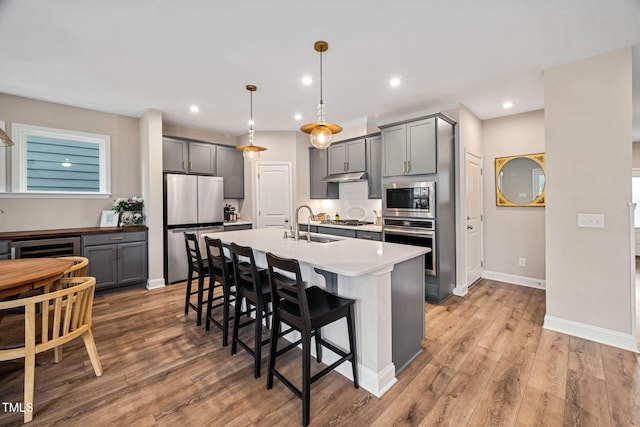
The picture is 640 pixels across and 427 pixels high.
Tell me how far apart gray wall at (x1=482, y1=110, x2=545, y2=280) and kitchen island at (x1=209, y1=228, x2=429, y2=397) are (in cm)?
279

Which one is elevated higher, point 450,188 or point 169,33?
point 169,33

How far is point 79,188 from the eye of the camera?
4086mm

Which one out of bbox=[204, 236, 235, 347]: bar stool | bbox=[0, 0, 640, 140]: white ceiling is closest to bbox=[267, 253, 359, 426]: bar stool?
bbox=[204, 236, 235, 347]: bar stool

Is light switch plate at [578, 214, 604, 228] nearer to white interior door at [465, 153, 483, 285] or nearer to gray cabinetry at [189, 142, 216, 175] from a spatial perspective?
white interior door at [465, 153, 483, 285]

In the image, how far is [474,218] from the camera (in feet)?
13.5

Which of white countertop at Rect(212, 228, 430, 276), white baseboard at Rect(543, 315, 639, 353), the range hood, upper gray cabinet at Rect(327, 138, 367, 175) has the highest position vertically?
upper gray cabinet at Rect(327, 138, 367, 175)

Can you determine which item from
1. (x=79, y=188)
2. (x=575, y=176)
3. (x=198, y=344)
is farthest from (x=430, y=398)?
(x=79, y=188)

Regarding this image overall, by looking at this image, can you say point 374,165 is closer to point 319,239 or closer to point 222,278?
point 319,239

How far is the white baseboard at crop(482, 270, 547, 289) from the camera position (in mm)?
3953

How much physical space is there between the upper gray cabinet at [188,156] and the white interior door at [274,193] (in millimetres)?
926

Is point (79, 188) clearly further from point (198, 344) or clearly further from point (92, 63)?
point (198, 344)

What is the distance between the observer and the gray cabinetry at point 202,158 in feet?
15.6

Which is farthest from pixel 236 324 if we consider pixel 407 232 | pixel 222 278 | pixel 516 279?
pixel 516 279

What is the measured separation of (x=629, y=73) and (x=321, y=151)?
3.98 meters
